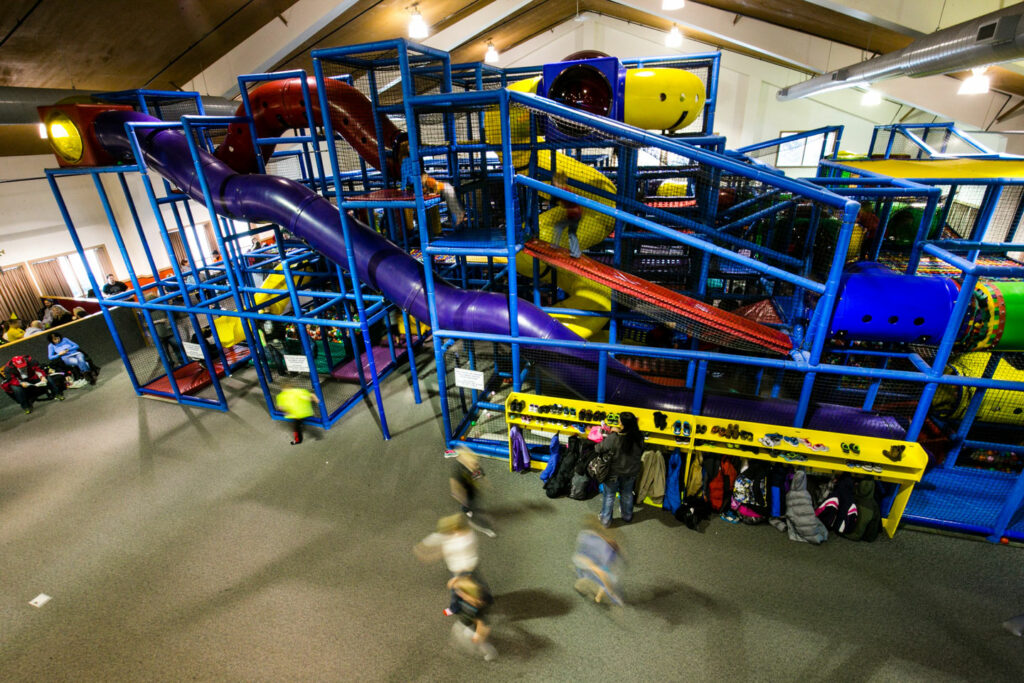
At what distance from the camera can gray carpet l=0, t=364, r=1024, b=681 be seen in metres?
3.63

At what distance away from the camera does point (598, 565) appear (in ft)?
12.5

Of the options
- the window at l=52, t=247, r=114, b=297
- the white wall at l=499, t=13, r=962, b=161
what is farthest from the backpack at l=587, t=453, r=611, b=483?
the white wall at l=499, t=13, r=962, b=161

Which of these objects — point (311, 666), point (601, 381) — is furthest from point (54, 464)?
point (601, 381)

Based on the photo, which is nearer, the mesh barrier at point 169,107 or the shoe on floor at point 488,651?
the shoe on floor at point 488,651

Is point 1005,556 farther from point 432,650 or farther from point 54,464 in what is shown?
point 54,464

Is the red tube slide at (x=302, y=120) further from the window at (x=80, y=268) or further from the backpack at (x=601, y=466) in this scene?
the window at (x=80, y=268)

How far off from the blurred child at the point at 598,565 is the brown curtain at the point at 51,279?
14870 mm

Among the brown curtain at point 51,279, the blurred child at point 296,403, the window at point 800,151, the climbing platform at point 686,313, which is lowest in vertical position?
the blurred child at point 296,403

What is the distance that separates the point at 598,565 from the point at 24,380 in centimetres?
988

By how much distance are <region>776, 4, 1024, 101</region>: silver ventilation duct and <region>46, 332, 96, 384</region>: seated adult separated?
15.0 metres

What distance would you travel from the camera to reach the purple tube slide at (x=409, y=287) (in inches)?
196

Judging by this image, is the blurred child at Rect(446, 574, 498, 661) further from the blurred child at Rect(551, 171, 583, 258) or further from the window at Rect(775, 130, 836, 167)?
the window at Rect(775, 130, 836, 167)

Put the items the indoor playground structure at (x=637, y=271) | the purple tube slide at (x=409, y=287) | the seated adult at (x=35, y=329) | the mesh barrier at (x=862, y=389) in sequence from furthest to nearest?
the seated adult at (x=35, y=329), the mesh barrier at (x=862, y=389), the purple tube slide at (x=409, y=287), the indoor playground structure at (x=637, y=271)

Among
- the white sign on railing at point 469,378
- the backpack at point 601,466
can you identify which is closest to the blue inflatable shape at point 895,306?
the backpack at point 601,466
